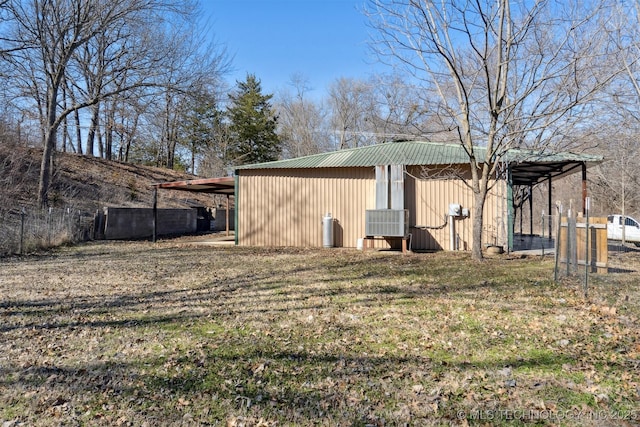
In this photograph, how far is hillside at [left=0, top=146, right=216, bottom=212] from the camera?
16.1 metres

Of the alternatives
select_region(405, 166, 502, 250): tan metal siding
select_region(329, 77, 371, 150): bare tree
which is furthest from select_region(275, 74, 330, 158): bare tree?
select_region(405, 166, 502, 250): tan metal siding

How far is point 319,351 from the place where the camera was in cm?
361

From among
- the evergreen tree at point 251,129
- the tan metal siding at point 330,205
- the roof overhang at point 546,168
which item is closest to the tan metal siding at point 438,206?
the tan metal siding at point 330,205

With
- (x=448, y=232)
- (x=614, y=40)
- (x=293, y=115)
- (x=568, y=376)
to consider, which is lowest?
(x=568, y=376)

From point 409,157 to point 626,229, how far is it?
Answer: 937cm

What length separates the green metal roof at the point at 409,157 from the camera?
10.4 metres

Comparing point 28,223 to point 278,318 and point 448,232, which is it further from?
point 448,232

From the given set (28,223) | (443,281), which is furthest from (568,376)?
(28,223)

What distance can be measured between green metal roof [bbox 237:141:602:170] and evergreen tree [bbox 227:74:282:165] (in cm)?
1597

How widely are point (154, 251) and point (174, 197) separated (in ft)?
37.0

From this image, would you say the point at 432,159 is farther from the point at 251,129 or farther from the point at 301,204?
the point at 251,129

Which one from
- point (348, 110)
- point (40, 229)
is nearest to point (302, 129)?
point (348, 110)

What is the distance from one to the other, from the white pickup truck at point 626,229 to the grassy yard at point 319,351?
9.42m

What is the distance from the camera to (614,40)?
25.7 feet
